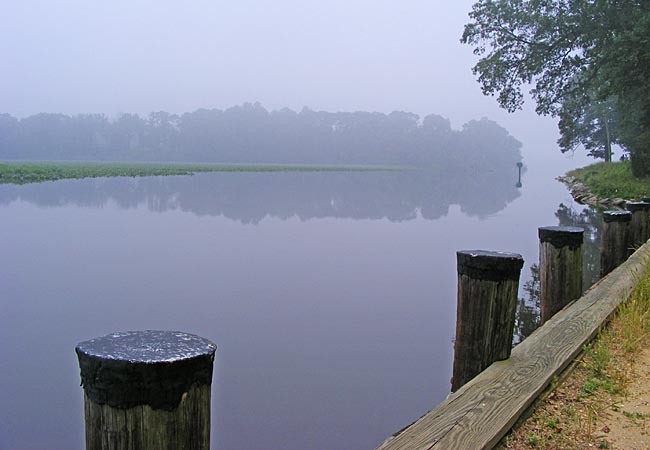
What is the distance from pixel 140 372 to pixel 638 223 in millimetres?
9711

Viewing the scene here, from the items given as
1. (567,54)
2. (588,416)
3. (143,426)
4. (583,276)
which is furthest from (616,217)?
(567,54)

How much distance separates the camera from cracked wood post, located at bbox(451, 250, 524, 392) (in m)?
3.55

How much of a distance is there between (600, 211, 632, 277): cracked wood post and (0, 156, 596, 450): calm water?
2.24 metres

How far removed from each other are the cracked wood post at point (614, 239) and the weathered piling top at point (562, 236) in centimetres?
302

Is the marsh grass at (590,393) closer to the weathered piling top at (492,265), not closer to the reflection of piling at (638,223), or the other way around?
the weathered piling top at (492,265)

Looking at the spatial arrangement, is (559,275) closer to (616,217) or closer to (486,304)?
(486,304)

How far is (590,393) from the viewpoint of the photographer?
3.47 metres

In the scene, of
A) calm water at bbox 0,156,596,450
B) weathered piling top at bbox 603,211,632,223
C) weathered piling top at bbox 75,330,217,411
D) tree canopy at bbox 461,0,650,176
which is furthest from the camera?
tree canopy at bbox 461,0,650,176

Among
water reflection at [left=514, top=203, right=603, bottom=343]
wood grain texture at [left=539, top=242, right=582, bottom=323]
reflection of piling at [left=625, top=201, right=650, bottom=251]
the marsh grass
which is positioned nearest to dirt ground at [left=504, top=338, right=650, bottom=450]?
the marsh grass

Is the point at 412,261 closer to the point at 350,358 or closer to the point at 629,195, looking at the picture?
the point at 350,358

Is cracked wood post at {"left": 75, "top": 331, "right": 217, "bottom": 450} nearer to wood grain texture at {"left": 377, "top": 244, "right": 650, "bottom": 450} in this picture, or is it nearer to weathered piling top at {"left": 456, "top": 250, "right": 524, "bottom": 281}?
wood grain texture at {"left": 377, "top": 244, "right": 650, "bottom": 450}

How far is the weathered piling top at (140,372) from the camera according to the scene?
1.57 m

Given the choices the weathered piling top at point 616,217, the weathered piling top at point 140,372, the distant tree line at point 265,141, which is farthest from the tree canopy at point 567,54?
the distant tree line at point 265,141

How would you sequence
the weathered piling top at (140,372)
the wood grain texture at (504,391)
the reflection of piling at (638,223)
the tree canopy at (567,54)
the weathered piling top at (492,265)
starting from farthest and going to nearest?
the tree canopy at (567,54)
the reflection of piling at (638,223)
the weathered piling top at (492,265)
the wood grain texture at (504,391)
the weathered piling top at (140,372)
